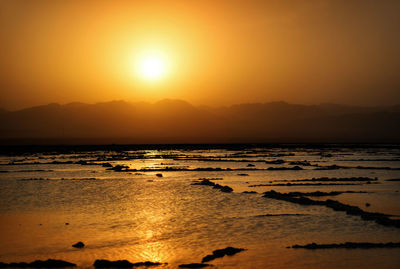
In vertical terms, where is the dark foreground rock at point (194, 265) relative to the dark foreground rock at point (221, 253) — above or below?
below

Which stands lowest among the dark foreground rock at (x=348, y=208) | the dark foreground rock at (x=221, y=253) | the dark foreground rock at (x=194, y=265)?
the dark foreground rock at (x=194, y=265)

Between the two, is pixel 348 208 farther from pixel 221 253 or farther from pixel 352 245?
pixel 221 253

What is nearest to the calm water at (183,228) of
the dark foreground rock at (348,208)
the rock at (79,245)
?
the rock at (79,245)

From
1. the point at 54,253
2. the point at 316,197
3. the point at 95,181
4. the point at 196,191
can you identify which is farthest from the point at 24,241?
the point at 95,181

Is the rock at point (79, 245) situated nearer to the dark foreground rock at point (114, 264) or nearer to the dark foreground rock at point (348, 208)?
the dark foreground rock at point (114, 264)

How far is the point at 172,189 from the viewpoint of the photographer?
36.1m

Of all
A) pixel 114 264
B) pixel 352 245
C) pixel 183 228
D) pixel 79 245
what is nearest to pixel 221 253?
pixel 114 264

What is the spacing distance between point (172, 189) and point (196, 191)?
8.06 ft

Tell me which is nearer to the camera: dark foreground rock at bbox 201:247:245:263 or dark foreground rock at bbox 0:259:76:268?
dark foreground rock at bbox 0:259:76:268

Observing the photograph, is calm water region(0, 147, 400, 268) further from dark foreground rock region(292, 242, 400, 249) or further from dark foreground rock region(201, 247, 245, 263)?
dark foreground rock region(292, 242, 400, 249)

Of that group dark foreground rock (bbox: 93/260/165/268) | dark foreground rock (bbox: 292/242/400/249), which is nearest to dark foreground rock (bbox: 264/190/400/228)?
dark foreground rock (bbox: 292/242/400/249)

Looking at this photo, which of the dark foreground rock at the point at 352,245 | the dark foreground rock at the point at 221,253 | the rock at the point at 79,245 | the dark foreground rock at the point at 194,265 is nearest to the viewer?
the dark foreground rock at the point at 194,265

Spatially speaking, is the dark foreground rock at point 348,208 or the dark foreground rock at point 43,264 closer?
the dark foreground rock at point 43,264

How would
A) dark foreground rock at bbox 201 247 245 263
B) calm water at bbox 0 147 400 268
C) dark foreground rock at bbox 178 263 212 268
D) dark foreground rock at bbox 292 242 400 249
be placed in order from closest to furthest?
1. dark foreground rock at bbox 178 263 212 268
2. dark foreground rock at bbox 201 247 245 263
3. calm water at bbox 0 147 400 268
4. dark foreground rock at bbox 292 242 400 249
